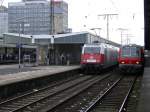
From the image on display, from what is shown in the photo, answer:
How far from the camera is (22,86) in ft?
66.7

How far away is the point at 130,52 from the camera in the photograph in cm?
3288

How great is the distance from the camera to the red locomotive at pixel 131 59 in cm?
3238

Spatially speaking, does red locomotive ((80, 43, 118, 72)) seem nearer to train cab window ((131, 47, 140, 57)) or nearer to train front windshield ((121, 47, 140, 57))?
train front windshield ((121, 47, 140, 57))

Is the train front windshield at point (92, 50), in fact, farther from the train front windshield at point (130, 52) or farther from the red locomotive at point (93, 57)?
the train front windshield at point (130, 52)

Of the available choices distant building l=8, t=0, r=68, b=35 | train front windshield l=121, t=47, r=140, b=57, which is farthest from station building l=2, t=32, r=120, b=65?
train front windshield l=121, t=47, r=140, b=57

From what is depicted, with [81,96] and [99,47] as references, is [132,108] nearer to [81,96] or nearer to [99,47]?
[81,96]

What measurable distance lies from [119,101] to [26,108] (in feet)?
14.4

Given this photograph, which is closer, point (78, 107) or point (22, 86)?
point (78, 107)

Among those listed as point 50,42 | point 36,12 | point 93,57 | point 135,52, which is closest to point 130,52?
point 135,52

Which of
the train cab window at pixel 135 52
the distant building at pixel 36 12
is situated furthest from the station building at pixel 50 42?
the train cab window at pixel 135 52

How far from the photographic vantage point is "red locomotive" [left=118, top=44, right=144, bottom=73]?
1275 inches

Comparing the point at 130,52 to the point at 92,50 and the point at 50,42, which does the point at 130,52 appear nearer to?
the point at 92,50

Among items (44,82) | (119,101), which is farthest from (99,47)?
(119,101)

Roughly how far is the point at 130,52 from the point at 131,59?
26.4 inches
